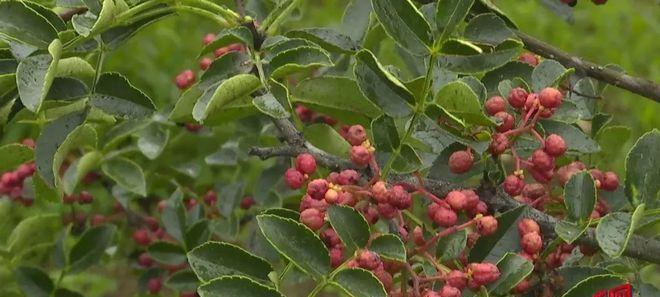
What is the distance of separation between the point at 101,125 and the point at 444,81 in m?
0.60

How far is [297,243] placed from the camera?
39.4 inches

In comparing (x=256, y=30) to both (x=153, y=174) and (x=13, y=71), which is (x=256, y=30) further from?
(x=153, y=174)

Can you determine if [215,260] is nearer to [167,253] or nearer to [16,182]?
[167,253]

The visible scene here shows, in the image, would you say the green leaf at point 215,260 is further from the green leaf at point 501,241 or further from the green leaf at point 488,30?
the green leaf at point 488,30

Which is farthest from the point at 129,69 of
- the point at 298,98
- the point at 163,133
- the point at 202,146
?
the point at 298,98

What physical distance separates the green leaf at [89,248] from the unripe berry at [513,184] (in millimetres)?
746

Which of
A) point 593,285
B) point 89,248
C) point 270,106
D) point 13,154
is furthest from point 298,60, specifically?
point 89,248

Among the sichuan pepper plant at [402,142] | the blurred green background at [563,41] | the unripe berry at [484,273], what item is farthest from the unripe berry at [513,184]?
the blurred green background at [563,41]

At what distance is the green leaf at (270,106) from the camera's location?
1075mm

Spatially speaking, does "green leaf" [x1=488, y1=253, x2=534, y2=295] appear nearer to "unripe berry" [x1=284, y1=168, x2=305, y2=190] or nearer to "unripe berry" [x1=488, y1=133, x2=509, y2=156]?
"unripe berry" [x1=488, y1=133, x2=509, y2=156]

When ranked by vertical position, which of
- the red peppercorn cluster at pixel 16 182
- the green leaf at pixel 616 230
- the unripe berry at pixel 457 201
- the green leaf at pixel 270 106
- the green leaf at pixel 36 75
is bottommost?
the red peppercorn cluster at pixel 16 182

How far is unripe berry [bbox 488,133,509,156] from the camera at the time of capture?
1068 millimetres

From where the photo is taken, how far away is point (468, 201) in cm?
106

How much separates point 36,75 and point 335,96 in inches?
14.4
